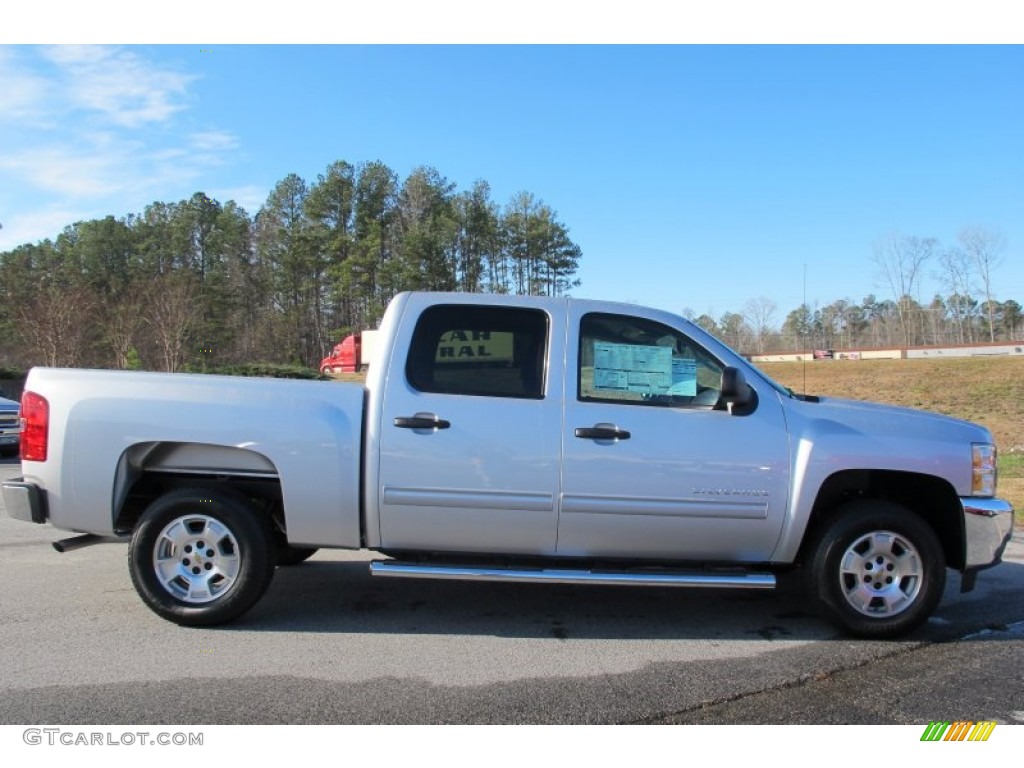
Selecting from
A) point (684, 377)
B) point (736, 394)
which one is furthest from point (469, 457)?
point (736, 394)

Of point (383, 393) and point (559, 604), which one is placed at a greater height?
point (383, 393)

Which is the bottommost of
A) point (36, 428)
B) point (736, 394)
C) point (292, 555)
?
point (292, 555)

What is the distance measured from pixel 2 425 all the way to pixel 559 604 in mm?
12945

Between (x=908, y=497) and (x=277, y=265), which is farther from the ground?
(x=277, y=265)

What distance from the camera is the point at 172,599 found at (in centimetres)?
437

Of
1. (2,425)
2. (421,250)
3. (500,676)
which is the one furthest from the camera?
(421,250)

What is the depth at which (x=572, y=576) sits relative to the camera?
13.9 ft

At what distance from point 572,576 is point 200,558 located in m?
2.23

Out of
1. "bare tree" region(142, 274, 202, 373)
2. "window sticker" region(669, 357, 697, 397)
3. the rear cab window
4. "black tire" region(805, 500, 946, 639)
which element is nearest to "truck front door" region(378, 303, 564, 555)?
the rear cab window

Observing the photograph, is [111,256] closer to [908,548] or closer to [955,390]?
[955,390]

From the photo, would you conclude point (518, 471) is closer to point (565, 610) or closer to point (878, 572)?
point (565, 610)

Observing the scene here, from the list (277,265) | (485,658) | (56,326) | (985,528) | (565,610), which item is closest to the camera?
(485,658)

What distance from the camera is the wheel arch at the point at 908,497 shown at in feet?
14.7

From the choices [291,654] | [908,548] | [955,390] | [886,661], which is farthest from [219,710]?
[955,390]
